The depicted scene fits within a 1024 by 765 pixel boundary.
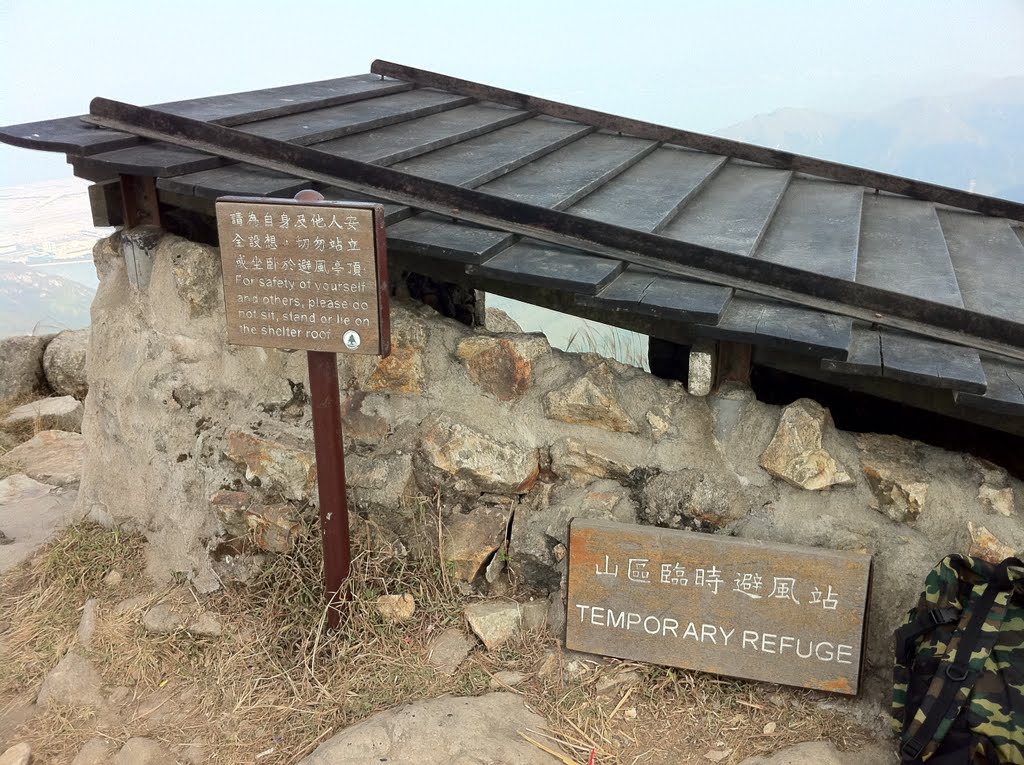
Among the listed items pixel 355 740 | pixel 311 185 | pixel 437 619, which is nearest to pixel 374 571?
pixel 437 619

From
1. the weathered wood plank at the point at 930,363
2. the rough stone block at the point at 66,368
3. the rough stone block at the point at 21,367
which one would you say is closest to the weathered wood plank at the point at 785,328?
the weathered wood plank at the point at 930,363

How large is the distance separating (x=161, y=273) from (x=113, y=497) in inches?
41.2

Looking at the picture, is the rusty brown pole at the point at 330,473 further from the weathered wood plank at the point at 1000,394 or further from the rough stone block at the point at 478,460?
the weathered wood plank at the point at 1000,394

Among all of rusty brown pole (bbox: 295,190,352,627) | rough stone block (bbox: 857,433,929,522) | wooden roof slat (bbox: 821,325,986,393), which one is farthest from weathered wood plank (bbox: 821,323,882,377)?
rusty brown pole (bbox: 295,190,352,627)

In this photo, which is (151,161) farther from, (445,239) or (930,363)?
(930,363)

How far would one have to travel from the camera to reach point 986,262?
12.0 feet

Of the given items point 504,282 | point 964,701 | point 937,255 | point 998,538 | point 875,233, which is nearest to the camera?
point 964,701

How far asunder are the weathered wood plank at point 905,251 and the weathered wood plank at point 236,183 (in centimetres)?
202

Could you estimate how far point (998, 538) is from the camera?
9.66 ft

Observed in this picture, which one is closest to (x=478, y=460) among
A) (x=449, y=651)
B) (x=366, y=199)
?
(x=449, y=651)

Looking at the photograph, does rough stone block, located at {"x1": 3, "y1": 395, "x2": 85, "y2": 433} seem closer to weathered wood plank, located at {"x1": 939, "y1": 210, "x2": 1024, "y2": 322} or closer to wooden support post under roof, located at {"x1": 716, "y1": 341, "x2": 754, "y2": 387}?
wooden support post under roof, located at {"x1": 716, "y1": 341, "x2": 754, "y2": 387}

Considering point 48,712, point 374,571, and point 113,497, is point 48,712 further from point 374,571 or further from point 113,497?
point 374,571

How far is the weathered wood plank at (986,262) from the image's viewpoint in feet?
10.3

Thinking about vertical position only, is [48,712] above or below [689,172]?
below
